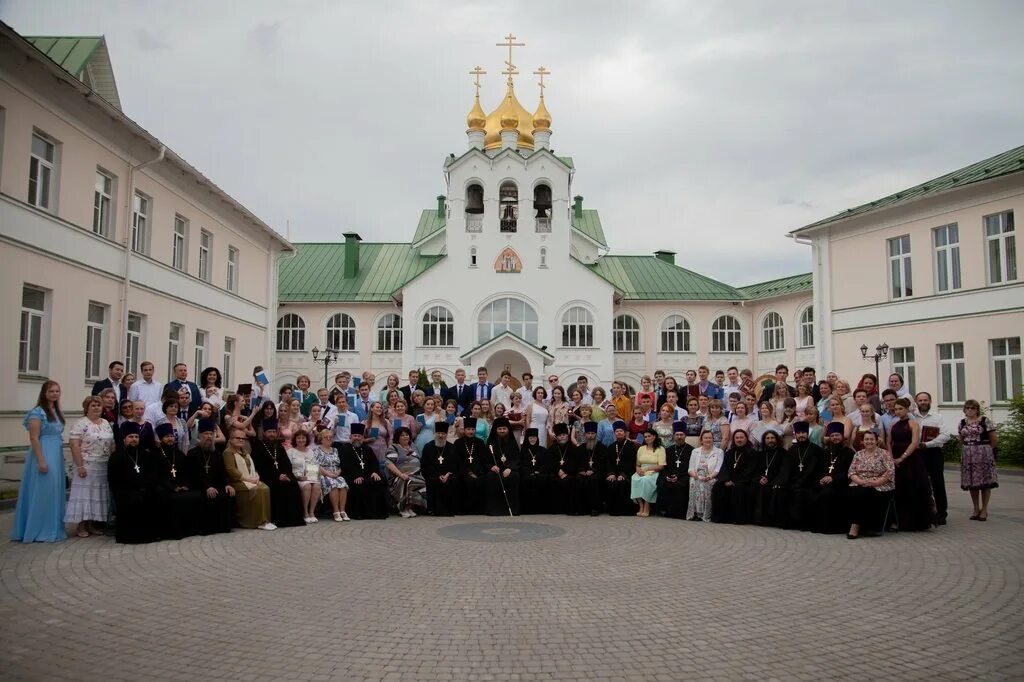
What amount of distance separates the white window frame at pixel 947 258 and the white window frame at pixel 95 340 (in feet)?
77.9

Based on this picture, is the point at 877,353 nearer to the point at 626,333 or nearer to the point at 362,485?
the point at 626,333

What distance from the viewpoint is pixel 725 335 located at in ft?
128

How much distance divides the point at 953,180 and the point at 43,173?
25.0 metres

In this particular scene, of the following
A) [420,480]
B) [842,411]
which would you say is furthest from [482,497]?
[842,411]

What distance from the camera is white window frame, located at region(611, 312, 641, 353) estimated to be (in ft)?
127

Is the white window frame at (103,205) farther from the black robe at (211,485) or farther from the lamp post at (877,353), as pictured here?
the lamp post at (877,353)

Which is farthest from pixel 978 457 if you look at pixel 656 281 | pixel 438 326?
pixel 656 281

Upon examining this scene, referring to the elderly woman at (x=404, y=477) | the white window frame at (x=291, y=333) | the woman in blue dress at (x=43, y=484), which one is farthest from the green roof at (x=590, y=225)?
the woman in blue dress at (x=43, y=484)

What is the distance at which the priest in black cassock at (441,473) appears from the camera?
1165 cm

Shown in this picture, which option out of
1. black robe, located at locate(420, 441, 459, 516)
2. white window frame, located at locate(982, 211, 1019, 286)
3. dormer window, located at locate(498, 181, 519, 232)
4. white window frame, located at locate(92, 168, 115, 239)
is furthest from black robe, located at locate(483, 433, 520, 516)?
dormer window, located at locate(498, 181, 519, 232)

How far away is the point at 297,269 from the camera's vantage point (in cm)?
4066

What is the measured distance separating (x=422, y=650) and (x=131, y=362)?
651 inches

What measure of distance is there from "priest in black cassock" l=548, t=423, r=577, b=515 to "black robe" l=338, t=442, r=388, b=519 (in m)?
2.79

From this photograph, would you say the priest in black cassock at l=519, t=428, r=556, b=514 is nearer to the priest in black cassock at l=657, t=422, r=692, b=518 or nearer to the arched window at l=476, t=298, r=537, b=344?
the priest in black cassock at l=657, t=422, r=692, b=518
